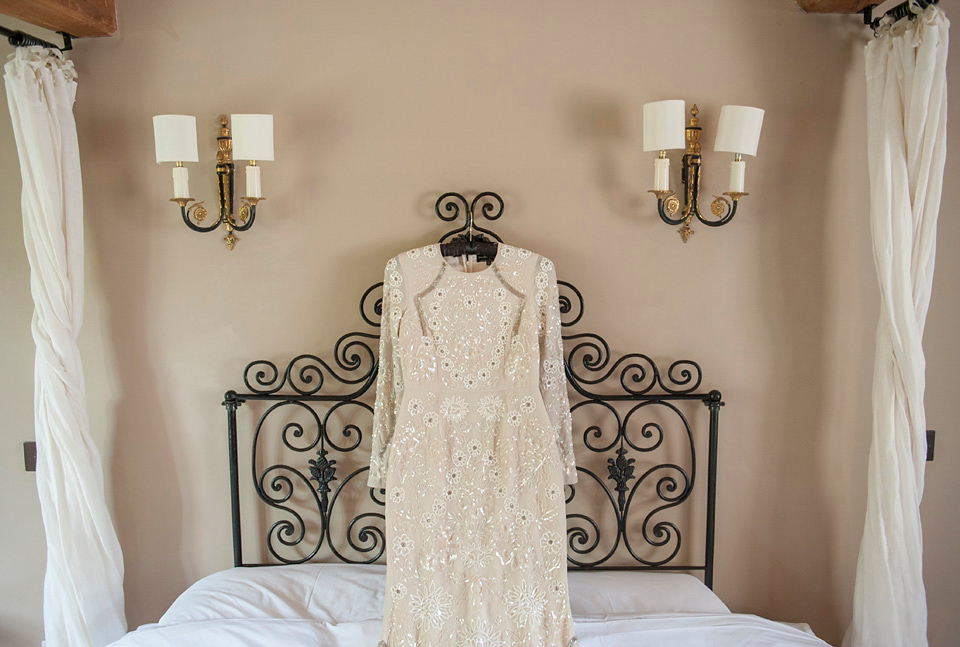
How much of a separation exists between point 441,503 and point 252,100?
1390mm

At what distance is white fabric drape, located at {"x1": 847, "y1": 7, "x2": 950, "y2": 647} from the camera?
1.65 m

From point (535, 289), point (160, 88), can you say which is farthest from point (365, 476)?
point (160, 88)

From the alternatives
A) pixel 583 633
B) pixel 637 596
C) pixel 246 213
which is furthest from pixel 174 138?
pixel 637 596

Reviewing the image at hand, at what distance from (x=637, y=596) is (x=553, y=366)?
0.75 metres

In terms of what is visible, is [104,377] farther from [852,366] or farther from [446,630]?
[852,366]

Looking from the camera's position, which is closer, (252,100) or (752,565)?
(252,100)

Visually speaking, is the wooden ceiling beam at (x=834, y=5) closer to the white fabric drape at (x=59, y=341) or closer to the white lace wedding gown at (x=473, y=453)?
the white lace wedding gown at (x=473, y=453)

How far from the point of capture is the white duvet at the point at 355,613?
5.25 feet

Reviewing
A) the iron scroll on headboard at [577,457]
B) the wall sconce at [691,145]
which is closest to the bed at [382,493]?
the iron scroll on headboard at [577,457]

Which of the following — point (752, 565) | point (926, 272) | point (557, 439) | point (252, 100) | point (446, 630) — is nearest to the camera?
point (446, 630)

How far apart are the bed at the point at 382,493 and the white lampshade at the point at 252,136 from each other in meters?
0.53

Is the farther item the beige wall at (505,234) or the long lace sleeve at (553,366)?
the beige wall at (505,234)

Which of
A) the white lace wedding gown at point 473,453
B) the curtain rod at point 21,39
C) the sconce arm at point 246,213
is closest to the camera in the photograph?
the white lace wedding gown at point 473,453

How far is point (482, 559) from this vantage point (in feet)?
5.32
